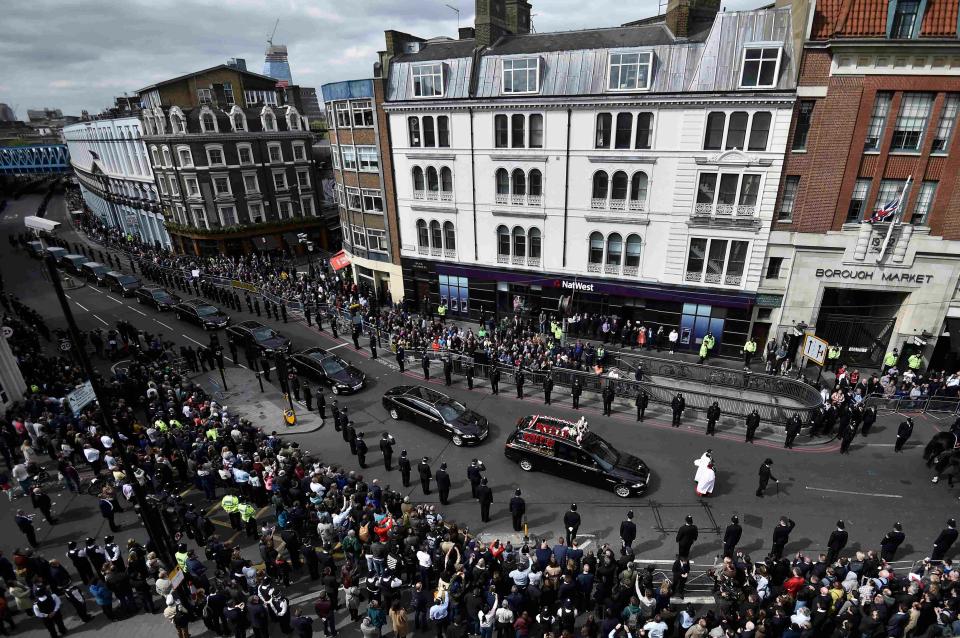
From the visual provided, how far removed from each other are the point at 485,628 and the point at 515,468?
7.35 metres

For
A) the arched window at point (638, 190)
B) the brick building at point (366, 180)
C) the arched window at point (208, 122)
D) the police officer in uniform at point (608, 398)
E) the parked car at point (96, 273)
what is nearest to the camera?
the police officer in uniform at point (608, 398)

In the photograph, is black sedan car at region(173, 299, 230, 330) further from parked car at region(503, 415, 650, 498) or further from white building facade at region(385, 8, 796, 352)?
parked car at region(503, 415, 650, 498)

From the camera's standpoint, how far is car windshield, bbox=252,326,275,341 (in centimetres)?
2788

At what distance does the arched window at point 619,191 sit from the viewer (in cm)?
2552

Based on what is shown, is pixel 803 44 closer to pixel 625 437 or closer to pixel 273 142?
pixel 625 437

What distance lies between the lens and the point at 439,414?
63.3ft

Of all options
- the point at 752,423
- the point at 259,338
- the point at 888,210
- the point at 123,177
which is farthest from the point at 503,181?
the point at 123,177

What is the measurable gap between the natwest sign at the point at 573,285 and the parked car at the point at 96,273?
39037 mm

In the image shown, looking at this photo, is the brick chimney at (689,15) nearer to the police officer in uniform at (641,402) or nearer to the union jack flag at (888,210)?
the union jack flag at (888,210)

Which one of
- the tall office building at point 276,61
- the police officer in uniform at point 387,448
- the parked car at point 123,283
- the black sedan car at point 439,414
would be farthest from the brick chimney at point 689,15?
the tall office building at point 276,61

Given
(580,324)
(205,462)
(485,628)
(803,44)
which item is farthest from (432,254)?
(485,628)

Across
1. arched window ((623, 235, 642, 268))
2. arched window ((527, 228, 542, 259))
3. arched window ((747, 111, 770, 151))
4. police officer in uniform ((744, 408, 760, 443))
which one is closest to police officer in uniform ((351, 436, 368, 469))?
police officer in uniform ((744, 408, 760, 443))

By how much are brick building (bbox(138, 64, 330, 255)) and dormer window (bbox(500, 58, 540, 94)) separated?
30.8 m

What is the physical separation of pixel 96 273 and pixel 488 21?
3921 centimetres
